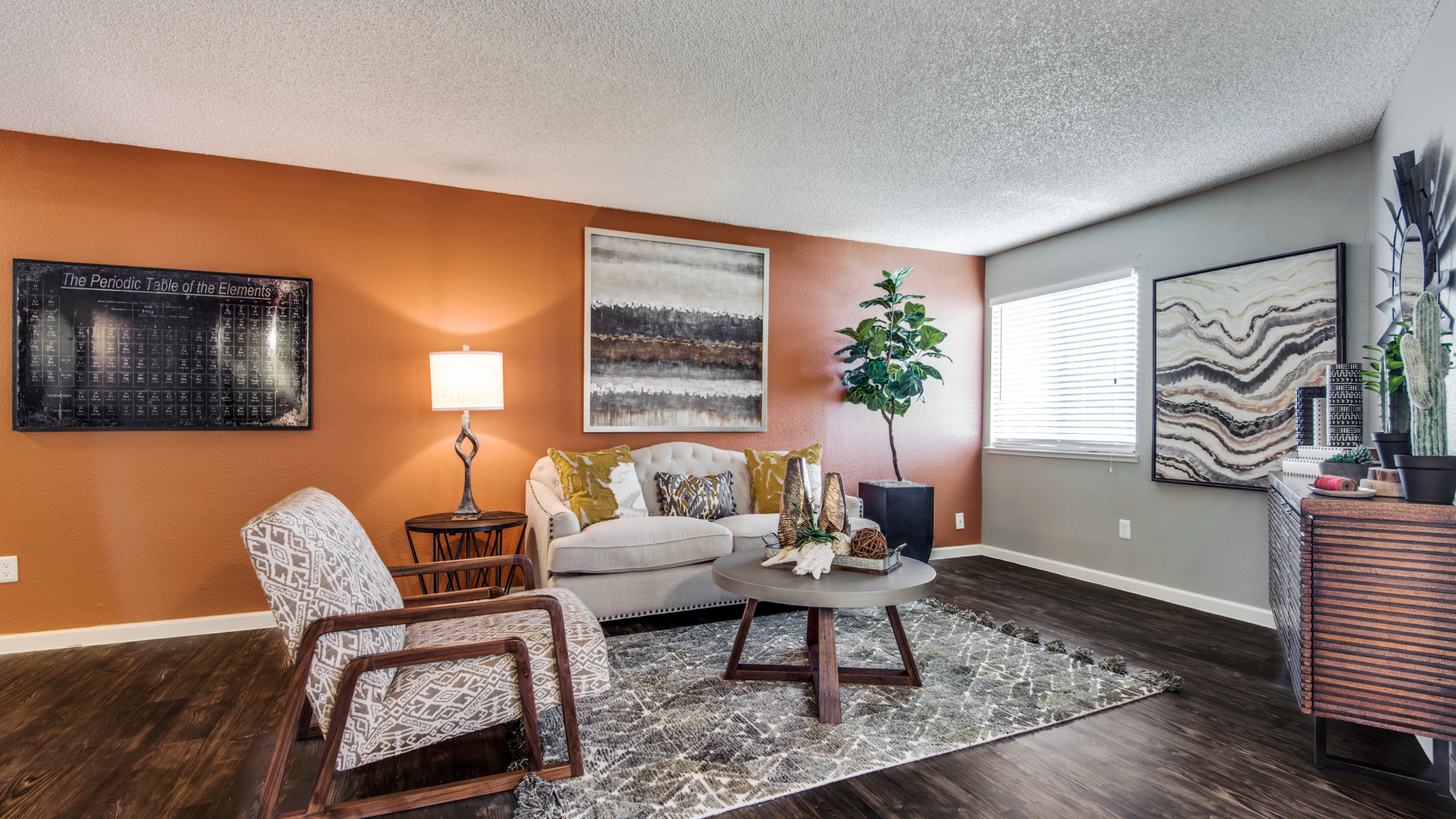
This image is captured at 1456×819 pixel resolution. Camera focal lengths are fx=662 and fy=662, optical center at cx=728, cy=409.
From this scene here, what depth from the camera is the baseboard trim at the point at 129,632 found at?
319 centimetres

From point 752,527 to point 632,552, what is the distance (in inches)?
29.2

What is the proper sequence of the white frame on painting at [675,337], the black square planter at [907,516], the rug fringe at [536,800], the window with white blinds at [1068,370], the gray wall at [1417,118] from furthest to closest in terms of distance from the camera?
the black square planter at [907,516]
the window with white blinds at [1068,370]
the white frame on painting at [675,337]
the gray wall at [1417,118]
the rug fringe at [536,800]

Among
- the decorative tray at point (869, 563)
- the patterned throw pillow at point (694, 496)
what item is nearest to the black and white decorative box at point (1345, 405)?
the decorative tray at point (869, 563)

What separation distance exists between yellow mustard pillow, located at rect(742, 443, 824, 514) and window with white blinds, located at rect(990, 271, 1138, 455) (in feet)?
6.29

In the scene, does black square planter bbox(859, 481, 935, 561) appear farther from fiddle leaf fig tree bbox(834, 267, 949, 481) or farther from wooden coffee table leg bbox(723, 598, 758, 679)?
wooden coffee table leg bbox(723, 598, 758, 679)

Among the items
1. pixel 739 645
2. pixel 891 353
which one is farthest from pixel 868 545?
pixel 891 353

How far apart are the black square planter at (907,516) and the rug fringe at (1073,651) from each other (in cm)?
72

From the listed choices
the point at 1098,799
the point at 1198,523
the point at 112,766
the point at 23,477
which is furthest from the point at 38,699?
the point at 1198,523

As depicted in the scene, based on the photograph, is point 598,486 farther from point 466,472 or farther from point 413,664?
point 413,664

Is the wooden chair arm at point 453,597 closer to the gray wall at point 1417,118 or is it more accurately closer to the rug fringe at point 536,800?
the rug fringe at point 536,800

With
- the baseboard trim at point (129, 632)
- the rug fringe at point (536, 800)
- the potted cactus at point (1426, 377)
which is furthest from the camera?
the baseboard trim at point (129, 632)

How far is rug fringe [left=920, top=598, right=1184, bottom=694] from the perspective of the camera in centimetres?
273

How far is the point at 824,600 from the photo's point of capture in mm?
2324

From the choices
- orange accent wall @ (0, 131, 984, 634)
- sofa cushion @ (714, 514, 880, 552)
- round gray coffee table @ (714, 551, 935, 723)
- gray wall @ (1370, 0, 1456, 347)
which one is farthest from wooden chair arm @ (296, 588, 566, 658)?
gray wall @ (1370, 0, 1456, 347)
